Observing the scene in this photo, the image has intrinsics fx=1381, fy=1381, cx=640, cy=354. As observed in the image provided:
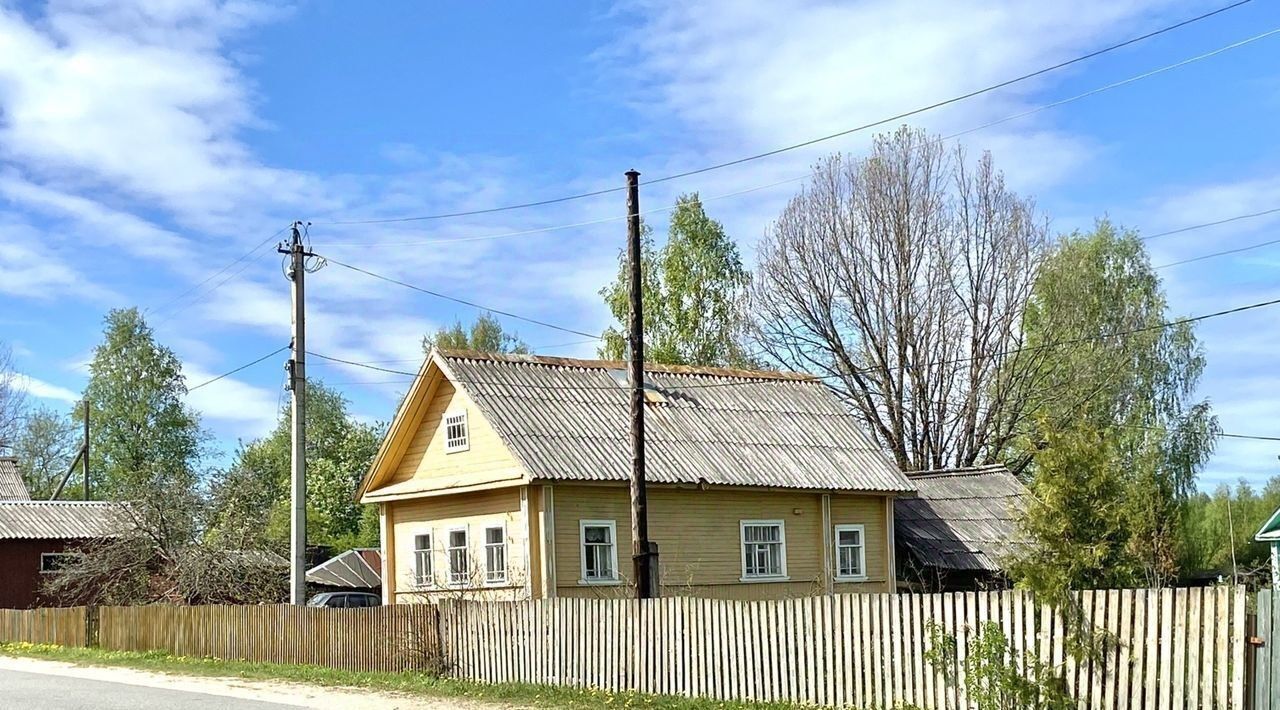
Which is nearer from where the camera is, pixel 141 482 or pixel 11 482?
pixel 141 482

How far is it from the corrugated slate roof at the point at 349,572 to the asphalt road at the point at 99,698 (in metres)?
18.1

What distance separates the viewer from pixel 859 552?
31047 millimetres

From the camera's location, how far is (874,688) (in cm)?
1499

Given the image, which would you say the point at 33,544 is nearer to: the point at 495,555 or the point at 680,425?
the point at 495,555

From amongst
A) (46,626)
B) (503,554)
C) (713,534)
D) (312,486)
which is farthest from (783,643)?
(312,486)

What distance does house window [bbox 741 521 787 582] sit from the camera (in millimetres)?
29172

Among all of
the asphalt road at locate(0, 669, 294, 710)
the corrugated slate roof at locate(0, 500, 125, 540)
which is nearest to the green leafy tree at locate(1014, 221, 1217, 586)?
the asphalt road at locate(0, 669, 294, 710)

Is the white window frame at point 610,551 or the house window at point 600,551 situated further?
the house window at point 600,551

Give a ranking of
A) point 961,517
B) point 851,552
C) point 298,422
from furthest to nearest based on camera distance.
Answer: point 961,517 → point 851,552 → point 298,422

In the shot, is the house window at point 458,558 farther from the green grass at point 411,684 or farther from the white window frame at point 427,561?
the green grass at point 411,684

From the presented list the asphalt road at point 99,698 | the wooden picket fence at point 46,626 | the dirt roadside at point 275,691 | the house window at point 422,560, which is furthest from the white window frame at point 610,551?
the wooden picket fence at point 46,626

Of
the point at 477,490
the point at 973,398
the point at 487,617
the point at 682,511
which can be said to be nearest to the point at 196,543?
the point at 477,490

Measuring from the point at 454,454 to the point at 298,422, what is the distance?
12.9ft

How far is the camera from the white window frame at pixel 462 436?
93.9ft
